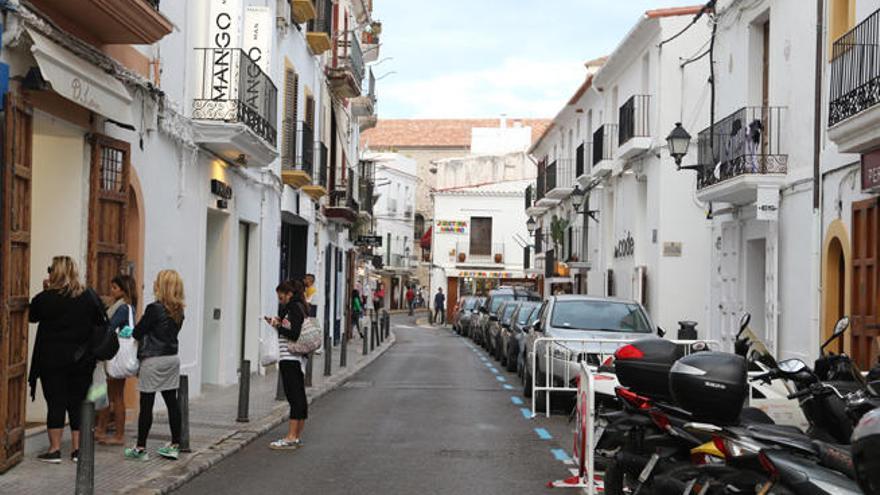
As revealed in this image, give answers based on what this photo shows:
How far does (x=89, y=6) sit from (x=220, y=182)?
6.44 metres

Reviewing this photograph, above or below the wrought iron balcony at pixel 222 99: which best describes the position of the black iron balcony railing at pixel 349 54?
above

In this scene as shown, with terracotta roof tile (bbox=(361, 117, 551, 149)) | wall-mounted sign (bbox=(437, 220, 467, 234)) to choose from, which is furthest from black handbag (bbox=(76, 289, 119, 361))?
terracotta roof tile (bbox=(361, 117, 551, 149))

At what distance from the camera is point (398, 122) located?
9125 cm

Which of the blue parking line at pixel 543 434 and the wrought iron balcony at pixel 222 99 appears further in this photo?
the wrought iron balcony at pixel 222 99

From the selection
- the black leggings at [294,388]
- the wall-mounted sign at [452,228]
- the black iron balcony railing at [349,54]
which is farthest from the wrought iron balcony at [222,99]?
the wall-mounted sign at [452,228]

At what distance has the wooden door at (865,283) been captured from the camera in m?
13.1

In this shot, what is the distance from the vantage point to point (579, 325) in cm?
1602

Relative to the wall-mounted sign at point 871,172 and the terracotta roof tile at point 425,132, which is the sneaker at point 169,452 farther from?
the terracotta roof tile at point 425,132

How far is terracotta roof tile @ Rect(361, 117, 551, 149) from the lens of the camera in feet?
291

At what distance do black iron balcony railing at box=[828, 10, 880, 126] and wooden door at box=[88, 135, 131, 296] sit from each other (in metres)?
8.42

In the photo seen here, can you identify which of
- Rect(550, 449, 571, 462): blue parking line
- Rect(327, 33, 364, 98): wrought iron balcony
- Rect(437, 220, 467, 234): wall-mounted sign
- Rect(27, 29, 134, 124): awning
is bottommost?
Rect(550, 449, 571, 462): blue parking line

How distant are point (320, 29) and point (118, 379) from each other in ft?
51.8

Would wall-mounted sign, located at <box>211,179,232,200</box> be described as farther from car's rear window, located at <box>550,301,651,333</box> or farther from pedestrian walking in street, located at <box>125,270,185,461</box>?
pedestrian walking in street, located at <box>125,270,185,461</box>

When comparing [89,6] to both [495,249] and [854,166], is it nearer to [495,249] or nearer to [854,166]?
[854,166]
